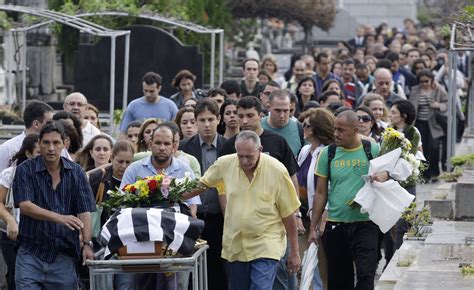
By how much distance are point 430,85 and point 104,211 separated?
1190 cm

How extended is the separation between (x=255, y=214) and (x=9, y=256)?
2.28 m

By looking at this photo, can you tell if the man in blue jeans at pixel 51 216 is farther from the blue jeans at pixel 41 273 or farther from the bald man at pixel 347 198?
the bald man at pixel 347 198

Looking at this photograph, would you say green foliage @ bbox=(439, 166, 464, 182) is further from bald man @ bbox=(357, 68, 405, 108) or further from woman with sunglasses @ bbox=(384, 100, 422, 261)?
bald man @ bbox=(357, 68, 405, 108)

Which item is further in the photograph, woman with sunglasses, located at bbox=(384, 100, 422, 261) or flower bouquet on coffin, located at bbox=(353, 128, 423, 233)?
woman with sunglasses, located at bbox=(384, 100, 422, 261)

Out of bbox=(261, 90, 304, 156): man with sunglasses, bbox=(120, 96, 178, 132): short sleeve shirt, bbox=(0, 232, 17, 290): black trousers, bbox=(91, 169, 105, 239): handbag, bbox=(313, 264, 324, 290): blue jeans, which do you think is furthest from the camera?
bbox=(120, 96, 178, 132): short sleeve shirt

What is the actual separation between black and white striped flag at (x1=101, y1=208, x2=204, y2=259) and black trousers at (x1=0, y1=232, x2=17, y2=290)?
1873 mm

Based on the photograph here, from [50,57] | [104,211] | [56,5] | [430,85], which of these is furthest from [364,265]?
[50,57]

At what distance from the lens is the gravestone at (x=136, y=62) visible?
26078 mm

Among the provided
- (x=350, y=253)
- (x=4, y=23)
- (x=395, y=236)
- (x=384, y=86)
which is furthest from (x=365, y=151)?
(x=4, y=23)

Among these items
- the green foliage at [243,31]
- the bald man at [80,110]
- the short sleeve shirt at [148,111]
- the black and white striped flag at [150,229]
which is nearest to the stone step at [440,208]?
the bald man at [80,110]

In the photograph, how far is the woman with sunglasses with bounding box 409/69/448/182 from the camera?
2480cm

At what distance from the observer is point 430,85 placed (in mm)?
24906

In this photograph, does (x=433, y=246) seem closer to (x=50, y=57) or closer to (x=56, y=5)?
(x=56, y=5)

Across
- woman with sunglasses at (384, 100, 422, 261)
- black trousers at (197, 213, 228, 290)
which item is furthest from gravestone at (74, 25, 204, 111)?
black trousers at (197, 213, 228, 290)
